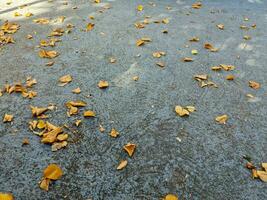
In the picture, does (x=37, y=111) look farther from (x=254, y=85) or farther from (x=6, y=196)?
(x=254, y=85)

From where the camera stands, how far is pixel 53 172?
2.39 m

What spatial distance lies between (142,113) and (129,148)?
53 cm

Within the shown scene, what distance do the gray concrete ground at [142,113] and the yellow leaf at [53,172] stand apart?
0.05 m

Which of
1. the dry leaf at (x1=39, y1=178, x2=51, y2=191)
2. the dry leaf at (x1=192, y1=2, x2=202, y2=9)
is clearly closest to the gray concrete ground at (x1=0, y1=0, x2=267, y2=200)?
the dry leaf at (x1=39, y1=178, x2=51, y2=191)

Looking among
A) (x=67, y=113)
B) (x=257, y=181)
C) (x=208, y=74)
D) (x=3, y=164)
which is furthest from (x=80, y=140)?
(x=208, y=74)

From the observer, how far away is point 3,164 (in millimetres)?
2477

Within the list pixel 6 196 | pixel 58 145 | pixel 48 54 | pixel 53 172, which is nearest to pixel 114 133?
pixel 58 145

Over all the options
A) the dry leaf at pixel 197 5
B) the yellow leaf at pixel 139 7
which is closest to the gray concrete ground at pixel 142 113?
the yellow leaf at pixel 139 7

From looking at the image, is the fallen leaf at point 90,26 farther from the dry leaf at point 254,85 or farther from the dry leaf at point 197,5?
the dry leaf at point 254,85

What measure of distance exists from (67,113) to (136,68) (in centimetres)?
117

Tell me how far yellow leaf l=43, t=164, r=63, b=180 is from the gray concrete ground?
5 centimetres

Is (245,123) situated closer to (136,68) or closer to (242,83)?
(242,83)

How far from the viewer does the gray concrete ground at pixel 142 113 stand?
235 cm

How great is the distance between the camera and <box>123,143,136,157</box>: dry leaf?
2.58 m
